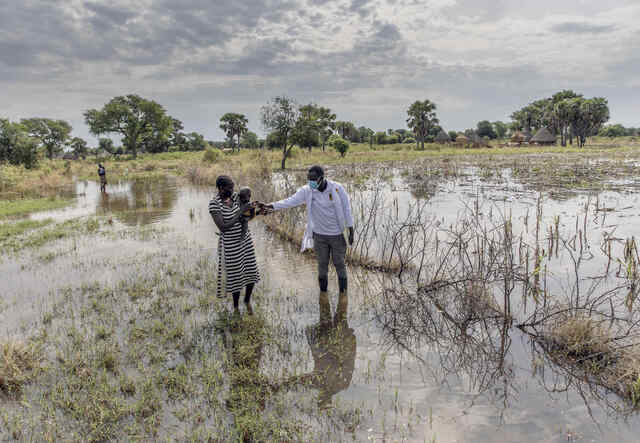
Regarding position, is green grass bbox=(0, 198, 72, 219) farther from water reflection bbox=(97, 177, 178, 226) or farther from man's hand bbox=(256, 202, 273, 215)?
man's hand bbox=(256, 202, 273, 215)

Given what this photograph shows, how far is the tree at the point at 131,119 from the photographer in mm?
55156

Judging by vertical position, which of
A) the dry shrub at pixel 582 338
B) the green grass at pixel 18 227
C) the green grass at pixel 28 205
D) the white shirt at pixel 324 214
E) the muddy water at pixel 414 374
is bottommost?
the muddy water at pixel 414 374

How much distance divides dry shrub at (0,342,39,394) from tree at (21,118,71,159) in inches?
3011

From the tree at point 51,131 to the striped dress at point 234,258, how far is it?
7676 centimetres

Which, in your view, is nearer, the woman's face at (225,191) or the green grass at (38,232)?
the woman's face at (225,191)

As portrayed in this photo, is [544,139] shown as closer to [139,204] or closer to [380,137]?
[380,137]

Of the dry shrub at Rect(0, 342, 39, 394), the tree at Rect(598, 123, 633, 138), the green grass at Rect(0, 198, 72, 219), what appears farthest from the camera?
the tree at Rect(598, 123, 633, 138)

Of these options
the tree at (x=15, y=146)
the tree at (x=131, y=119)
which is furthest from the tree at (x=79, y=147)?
the tree at (x=15, y=146)

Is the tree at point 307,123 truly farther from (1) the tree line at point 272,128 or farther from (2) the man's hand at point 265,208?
(2) the man's hand at point 265,208

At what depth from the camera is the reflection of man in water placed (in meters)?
3.44

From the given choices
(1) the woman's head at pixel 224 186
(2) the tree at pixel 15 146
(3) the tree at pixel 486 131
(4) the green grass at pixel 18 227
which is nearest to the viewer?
(1) the woman's head at pixel 224 186

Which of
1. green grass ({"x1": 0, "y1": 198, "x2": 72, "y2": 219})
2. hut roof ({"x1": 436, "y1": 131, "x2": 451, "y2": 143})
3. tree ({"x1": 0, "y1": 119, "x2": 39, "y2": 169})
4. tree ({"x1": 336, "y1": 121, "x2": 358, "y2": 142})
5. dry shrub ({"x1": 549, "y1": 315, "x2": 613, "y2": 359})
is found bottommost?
dry shrub ({"x1": 549, "y1": 315, "x2": 613, "y2": 359})

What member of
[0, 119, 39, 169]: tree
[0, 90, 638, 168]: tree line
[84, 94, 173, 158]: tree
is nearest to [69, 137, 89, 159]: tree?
[0, 90, 638, 168]: tree line

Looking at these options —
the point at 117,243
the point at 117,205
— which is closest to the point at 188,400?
the point at 117,243
